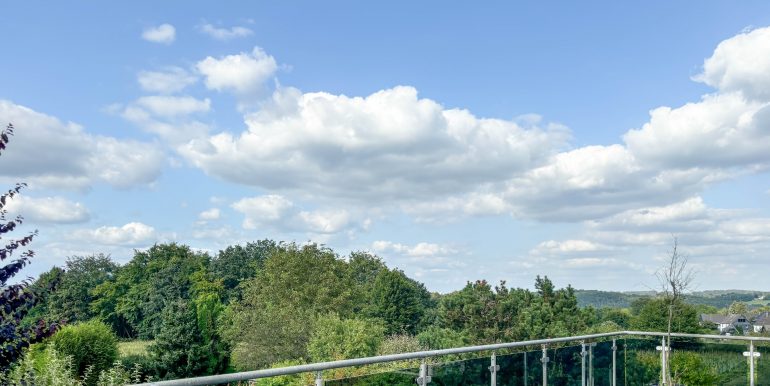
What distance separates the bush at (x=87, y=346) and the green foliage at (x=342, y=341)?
783cm

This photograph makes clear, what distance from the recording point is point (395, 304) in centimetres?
4353

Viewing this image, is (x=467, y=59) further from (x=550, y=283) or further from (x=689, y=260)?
(x=550, y=283)

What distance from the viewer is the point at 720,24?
1092 cm

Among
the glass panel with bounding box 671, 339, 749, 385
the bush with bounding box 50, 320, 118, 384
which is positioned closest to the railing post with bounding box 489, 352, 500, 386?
the glass panel with bounding box 671, 339, 749, 385

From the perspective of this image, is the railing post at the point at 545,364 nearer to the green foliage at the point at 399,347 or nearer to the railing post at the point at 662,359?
the railing post at the point at 662,359

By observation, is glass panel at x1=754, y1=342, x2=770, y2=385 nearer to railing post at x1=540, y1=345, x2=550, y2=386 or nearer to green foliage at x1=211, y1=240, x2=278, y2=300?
railing post at x1=540, y1=345, x2=550, y2=386

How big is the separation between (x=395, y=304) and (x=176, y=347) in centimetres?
1729

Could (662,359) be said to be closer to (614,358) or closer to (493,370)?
(614,358)

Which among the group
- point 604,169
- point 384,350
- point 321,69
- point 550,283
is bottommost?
point 384,350

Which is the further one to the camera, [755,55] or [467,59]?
[467,59]

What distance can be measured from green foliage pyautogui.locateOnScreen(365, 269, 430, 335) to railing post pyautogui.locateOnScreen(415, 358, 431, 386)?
37889 millimetres

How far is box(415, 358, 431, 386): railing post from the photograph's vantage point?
4.90 m

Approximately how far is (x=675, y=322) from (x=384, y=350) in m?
12.1

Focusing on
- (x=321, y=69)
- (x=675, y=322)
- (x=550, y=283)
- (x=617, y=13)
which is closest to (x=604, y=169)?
(x=617, y=13)
